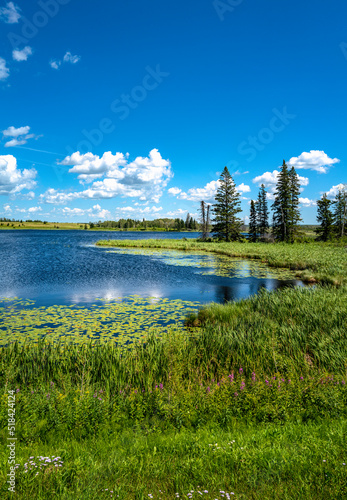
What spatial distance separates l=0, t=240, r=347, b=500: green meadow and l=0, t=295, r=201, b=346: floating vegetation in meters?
2.72

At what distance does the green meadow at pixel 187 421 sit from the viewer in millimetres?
3658

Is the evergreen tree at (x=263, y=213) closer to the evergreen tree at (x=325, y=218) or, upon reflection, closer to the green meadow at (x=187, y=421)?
the evergreen tree at (x=325, y=218)

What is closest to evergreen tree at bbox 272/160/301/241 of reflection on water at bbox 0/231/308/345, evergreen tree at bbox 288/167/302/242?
evergreen tree at bbox 288/167/302/242

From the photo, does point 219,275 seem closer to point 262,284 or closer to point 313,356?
point 262,284

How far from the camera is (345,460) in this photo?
3.97 metres

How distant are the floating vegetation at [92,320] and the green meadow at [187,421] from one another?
272cm

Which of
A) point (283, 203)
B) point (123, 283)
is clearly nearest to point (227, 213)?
point (283, 203)

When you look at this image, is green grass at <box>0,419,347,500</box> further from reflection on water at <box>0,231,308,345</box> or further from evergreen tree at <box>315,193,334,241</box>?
evergreen tree at <box>315,193,334,241</box>

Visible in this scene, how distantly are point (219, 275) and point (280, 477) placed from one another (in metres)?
23.0

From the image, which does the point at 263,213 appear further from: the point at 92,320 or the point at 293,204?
the point at 92,320

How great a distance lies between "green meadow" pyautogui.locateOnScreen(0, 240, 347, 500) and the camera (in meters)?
3.66

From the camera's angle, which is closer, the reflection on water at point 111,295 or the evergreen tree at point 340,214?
the reflection on water at point 111,295

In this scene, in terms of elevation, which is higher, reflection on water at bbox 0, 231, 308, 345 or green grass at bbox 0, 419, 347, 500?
green grass at bbox 0, 419, 347, 500

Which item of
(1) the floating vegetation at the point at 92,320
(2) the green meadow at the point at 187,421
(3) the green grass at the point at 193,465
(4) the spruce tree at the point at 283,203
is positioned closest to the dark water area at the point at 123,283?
(1) the floating vegetation at the point at 92,320
